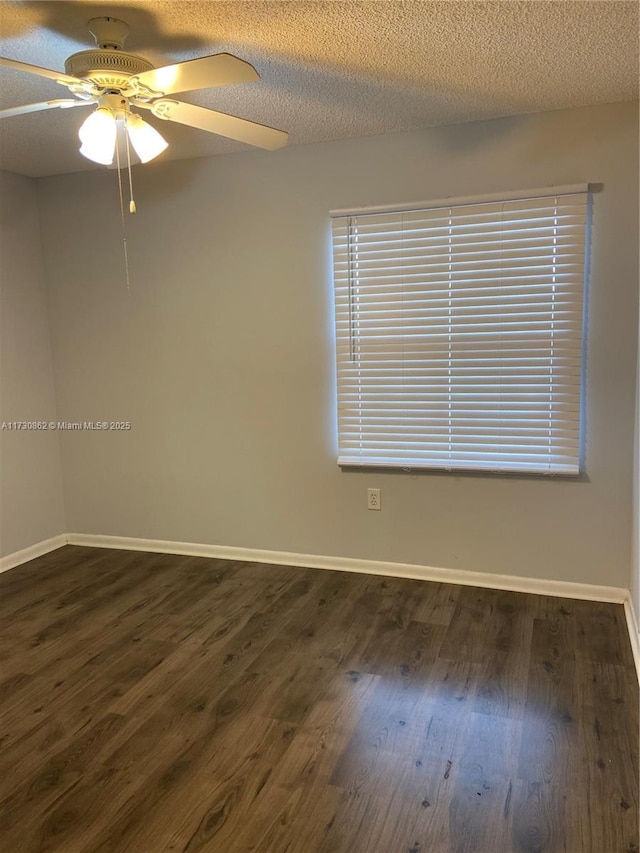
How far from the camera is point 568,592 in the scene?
2.98 metres

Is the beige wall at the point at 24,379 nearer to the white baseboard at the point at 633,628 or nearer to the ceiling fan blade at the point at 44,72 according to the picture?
the ceiling fan blade at the point at 44,72

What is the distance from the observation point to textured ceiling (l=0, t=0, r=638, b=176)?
71.8 inches

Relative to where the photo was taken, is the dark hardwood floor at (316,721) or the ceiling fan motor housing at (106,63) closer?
the dark hardwood floor at (316,721)

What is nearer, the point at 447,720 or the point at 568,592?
the point at 447,720

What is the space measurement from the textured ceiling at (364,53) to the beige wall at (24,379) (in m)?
0.87

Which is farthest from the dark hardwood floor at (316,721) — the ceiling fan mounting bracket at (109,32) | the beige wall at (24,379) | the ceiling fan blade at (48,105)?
the ceiling fan mounting bracket at (109,32)

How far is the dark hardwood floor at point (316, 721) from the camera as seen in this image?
164cm

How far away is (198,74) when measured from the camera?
171 cm

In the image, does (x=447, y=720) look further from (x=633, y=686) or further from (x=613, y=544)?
(x=613, y=544)

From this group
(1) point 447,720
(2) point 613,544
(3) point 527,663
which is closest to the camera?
(1) point 447,720

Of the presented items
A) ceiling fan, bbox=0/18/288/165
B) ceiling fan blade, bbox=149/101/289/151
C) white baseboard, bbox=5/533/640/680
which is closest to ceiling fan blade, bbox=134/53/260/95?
ceiling fan, bbox=0/18/288/165

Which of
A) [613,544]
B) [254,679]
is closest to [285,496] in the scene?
[254,679]

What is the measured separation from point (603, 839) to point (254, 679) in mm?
1280

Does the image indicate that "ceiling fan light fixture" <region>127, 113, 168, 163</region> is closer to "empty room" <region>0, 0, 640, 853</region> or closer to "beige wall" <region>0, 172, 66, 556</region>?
"empty room" <region>0, 0, 640, 853</region>
